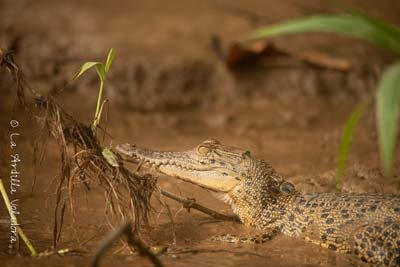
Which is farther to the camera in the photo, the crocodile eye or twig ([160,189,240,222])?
the crocodile eye

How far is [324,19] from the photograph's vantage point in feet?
7.09

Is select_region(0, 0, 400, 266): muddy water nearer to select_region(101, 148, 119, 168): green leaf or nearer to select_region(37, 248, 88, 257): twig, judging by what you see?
select_region(101, 148, 119, 168): green leaf

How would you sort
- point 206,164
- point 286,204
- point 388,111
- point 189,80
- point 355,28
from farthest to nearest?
point 189,80, point 206,164, point 286,204, point 355,28, point 388,111

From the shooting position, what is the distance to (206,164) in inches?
197

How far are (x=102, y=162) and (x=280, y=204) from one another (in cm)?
169

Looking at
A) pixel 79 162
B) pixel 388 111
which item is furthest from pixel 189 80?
pixel 388 111

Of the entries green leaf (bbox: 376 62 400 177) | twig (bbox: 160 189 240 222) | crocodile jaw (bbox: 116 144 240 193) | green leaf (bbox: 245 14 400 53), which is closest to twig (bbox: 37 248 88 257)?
twig (bbox: 160 189 240 222)

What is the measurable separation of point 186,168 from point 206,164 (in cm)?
18

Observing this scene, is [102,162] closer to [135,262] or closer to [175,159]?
[135,262]

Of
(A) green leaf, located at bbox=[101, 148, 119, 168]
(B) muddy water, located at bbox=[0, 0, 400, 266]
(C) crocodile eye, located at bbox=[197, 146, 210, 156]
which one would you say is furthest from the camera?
(B) muddy water, located at bbox=[0, 0, 400, 266]

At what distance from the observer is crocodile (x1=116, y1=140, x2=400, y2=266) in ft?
14.5

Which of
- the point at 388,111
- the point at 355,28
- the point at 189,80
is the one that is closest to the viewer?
the point at 388,111

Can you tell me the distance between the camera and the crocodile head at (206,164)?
496 cm

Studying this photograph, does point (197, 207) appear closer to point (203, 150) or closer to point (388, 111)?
point (203, 150)
